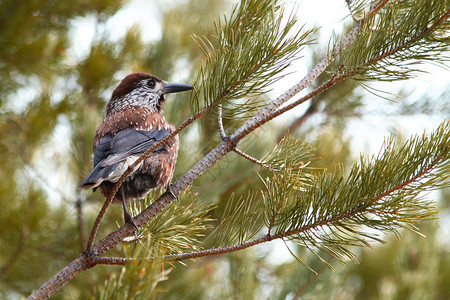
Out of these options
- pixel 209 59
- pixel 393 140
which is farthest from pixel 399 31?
→ pixel 209 59

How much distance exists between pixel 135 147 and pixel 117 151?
13 centimetres

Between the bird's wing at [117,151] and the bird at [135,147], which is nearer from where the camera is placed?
the bird's wing at [117,151]

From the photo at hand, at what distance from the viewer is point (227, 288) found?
3182 mm

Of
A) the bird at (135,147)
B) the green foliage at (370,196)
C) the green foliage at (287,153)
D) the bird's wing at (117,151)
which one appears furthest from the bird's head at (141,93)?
the green foliage at (370,196)

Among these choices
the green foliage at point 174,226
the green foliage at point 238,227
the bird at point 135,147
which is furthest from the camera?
the bird at point 135,147

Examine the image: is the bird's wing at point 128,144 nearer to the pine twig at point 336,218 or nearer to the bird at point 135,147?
the bird at point 135,147

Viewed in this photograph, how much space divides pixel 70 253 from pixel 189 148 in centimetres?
116

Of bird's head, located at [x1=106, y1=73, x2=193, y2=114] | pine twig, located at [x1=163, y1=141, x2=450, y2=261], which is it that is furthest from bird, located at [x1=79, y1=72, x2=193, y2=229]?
pine twig, located at [x1=163, y1=141, x2=450, y2=261]

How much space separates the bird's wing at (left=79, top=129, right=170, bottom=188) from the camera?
7.10 feet

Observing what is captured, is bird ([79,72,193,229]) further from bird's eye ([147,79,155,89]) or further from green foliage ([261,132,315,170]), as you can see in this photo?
green foliage ([261,132,315,170])

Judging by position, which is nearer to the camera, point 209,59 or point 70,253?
point 209,59

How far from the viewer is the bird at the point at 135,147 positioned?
232 centimetres

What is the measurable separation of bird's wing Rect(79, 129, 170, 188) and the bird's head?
53 centimetres

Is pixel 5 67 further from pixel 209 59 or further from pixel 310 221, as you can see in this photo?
pixel 310 221
